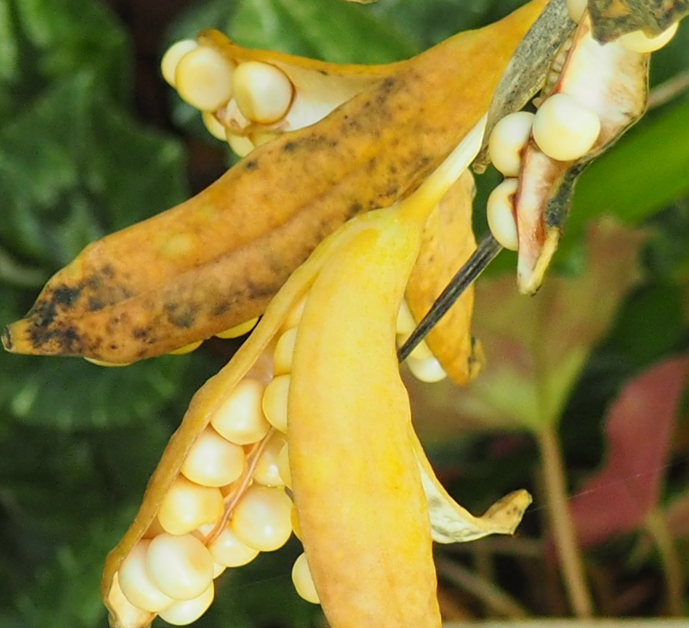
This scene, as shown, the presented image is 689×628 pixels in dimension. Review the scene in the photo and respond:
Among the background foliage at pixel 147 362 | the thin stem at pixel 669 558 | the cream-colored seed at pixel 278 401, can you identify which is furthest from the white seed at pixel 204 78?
the thin stem at pixel 669 558

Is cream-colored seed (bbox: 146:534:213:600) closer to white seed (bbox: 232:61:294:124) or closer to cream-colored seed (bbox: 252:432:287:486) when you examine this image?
cream-colored seed (bbox: 252:432:287:486)

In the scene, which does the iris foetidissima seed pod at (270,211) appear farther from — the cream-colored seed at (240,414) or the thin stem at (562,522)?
the thin stem at (562,522)

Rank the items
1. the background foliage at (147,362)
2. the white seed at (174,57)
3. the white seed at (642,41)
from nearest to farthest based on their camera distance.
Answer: the white seed at (642,41) → the white seed at (174,57) → the background foliage at (147,362)

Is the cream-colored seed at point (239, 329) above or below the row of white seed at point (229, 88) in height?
below

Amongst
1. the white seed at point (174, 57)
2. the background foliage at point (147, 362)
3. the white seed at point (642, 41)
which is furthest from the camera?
the background foliage at point (147, 362)

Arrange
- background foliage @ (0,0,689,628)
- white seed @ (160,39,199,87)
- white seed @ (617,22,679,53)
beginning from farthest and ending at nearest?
1. background foliage @ (0,0,689,628)
2. white seed @ (160,39,199,87)
3. white seed @ (617,22,679,53)

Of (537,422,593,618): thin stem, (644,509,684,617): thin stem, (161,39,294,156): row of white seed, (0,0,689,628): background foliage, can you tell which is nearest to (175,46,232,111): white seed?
(161,39,294,156): row of white seed

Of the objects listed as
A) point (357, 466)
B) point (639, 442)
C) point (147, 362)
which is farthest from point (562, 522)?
point (357, 466)
